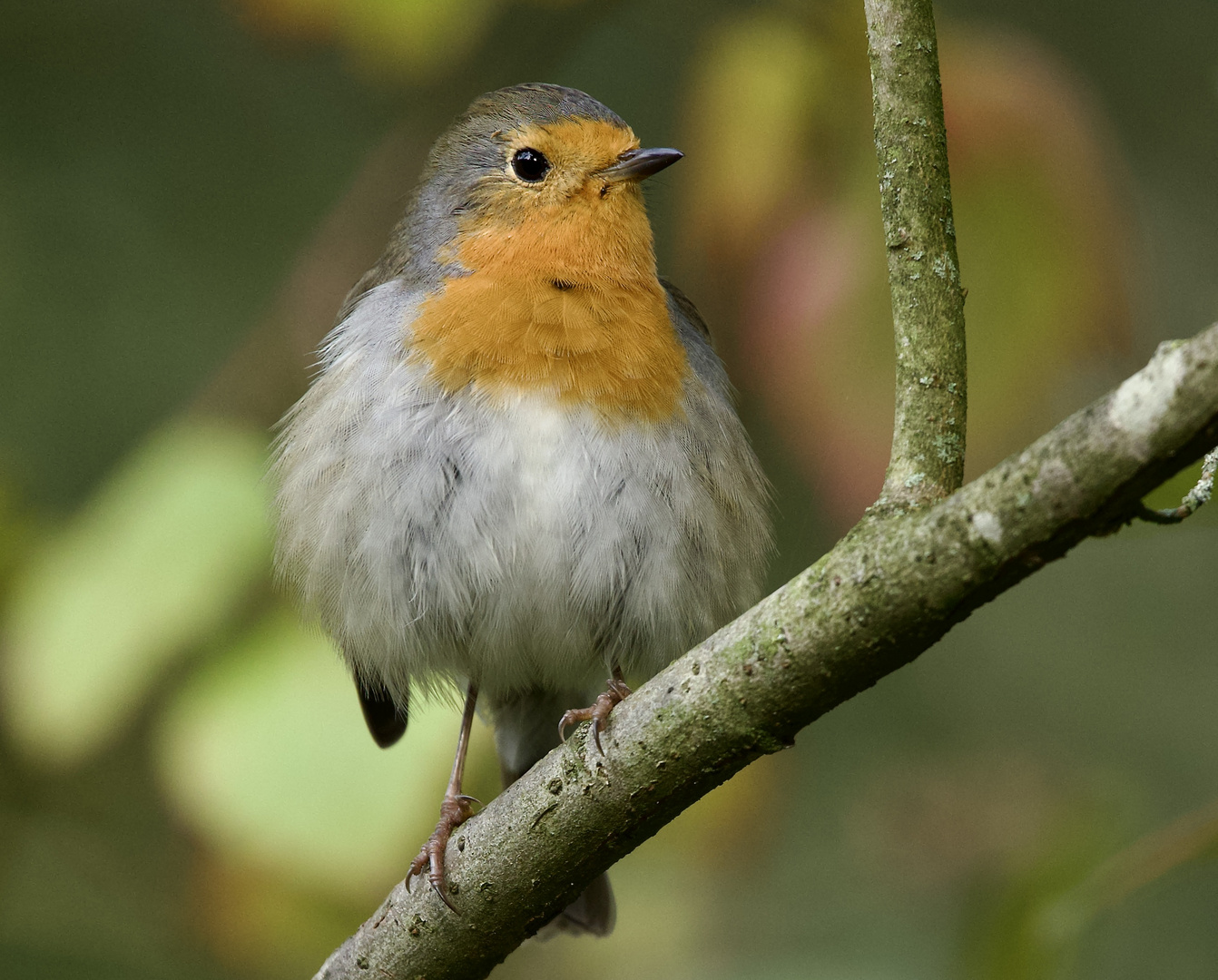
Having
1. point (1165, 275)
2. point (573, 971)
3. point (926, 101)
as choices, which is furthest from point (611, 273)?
point (1165, 275)

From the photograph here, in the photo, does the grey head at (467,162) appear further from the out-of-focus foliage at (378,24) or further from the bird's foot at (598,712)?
the bird's foot at (598,712)

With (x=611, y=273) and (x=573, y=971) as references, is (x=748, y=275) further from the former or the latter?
(x=573, y=971)

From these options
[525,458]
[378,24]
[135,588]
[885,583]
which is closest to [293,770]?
[135,588]

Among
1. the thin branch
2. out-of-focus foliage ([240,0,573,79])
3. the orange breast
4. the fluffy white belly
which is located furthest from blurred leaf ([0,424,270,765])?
the thin branch

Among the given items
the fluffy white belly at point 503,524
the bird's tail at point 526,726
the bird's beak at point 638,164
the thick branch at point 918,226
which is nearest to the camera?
the thick branch at point 918,226

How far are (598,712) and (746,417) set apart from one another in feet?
5.60

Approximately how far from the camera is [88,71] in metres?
5.93

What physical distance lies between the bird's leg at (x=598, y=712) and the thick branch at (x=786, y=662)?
4cm

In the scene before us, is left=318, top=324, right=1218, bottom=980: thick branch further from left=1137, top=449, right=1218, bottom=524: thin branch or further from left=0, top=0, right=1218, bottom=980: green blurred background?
left=0, top=0, right=1218, bottom=980: green blurred background

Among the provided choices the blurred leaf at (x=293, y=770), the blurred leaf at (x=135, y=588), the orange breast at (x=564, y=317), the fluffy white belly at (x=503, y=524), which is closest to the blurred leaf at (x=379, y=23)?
the orange breast at (x=564, y=317)

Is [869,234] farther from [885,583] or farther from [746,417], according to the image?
[885,583]

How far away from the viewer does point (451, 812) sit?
3152mm

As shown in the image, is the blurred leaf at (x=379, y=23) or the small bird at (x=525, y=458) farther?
the blurred leaf at (x=379, y=23)

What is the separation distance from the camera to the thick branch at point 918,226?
2.03 metres
